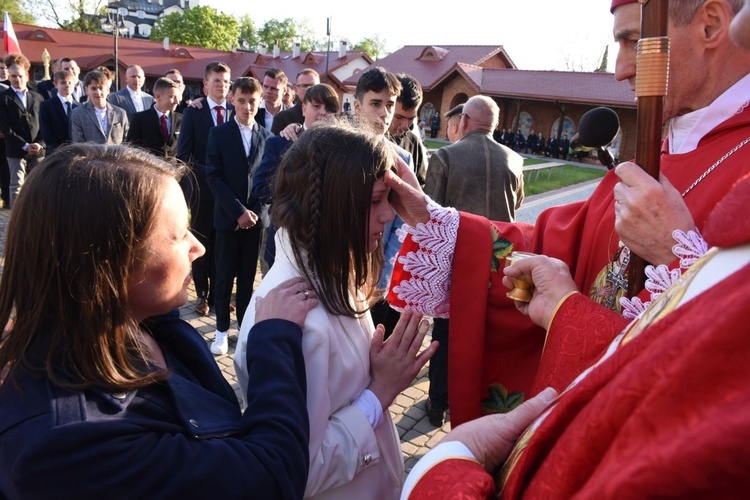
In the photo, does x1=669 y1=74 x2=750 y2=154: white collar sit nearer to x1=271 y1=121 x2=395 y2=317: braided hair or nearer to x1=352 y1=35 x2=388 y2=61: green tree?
x1=271 y1=121 x2=395 y2=317: braided hair

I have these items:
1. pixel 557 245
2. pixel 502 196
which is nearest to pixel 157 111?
pixel 502 196

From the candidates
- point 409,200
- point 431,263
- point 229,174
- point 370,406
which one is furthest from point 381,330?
point 229,174

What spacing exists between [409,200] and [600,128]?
0.66 meters

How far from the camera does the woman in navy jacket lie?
36.1 inches

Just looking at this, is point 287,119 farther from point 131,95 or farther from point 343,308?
point 343,308

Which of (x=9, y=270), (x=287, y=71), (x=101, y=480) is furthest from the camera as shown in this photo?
(x=287, y=71)

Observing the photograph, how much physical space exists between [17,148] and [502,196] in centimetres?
711

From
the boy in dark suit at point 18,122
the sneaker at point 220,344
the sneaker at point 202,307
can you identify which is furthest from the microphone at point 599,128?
the boy in dark suit at point 18,122

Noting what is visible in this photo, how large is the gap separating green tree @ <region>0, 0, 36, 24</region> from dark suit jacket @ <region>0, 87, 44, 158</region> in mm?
41035

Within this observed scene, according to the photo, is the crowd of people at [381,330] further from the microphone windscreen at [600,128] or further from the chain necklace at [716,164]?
the microphone windscreen at [600,128]

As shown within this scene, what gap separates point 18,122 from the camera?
7902 mm

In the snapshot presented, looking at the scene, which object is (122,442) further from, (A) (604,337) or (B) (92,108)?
(B) (92,108)

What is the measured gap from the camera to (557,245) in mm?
1812

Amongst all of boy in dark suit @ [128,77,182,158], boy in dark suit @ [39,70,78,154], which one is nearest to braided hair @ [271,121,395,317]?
boy in dark suit @ [128,77,182,158]
